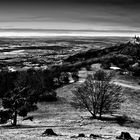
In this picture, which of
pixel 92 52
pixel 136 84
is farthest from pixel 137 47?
pixel 136 84

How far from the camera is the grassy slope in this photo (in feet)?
116

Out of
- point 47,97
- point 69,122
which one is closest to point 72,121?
point 69,122

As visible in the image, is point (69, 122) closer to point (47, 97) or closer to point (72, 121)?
point (72, 121)

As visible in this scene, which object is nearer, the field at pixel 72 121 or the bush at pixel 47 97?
the field at pixel 72 121

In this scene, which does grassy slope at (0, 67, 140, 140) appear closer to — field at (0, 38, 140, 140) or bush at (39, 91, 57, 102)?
field at (0, 38, 140, 140)

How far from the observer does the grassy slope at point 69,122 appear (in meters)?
35.3

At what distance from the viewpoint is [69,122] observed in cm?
4722

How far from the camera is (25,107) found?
4359 centimetres

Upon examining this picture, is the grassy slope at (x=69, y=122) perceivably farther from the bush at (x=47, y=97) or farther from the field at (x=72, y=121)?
the bush at (x=47, y=97)

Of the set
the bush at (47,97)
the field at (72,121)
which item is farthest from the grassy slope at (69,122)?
the bush at (47,97)

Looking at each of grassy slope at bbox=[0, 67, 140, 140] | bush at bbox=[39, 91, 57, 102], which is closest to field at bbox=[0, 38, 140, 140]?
grassy slope at bbox=[0, 67, 140, 140]

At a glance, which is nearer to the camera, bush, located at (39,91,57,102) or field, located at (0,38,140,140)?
field, located at (0,38,140,140)

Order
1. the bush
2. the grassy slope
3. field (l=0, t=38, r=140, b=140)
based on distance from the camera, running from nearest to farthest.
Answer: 1. field (l=0, t=38, r=140, b=140)
2. the grassy slope
3. the bush

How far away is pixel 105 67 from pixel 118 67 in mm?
7327
